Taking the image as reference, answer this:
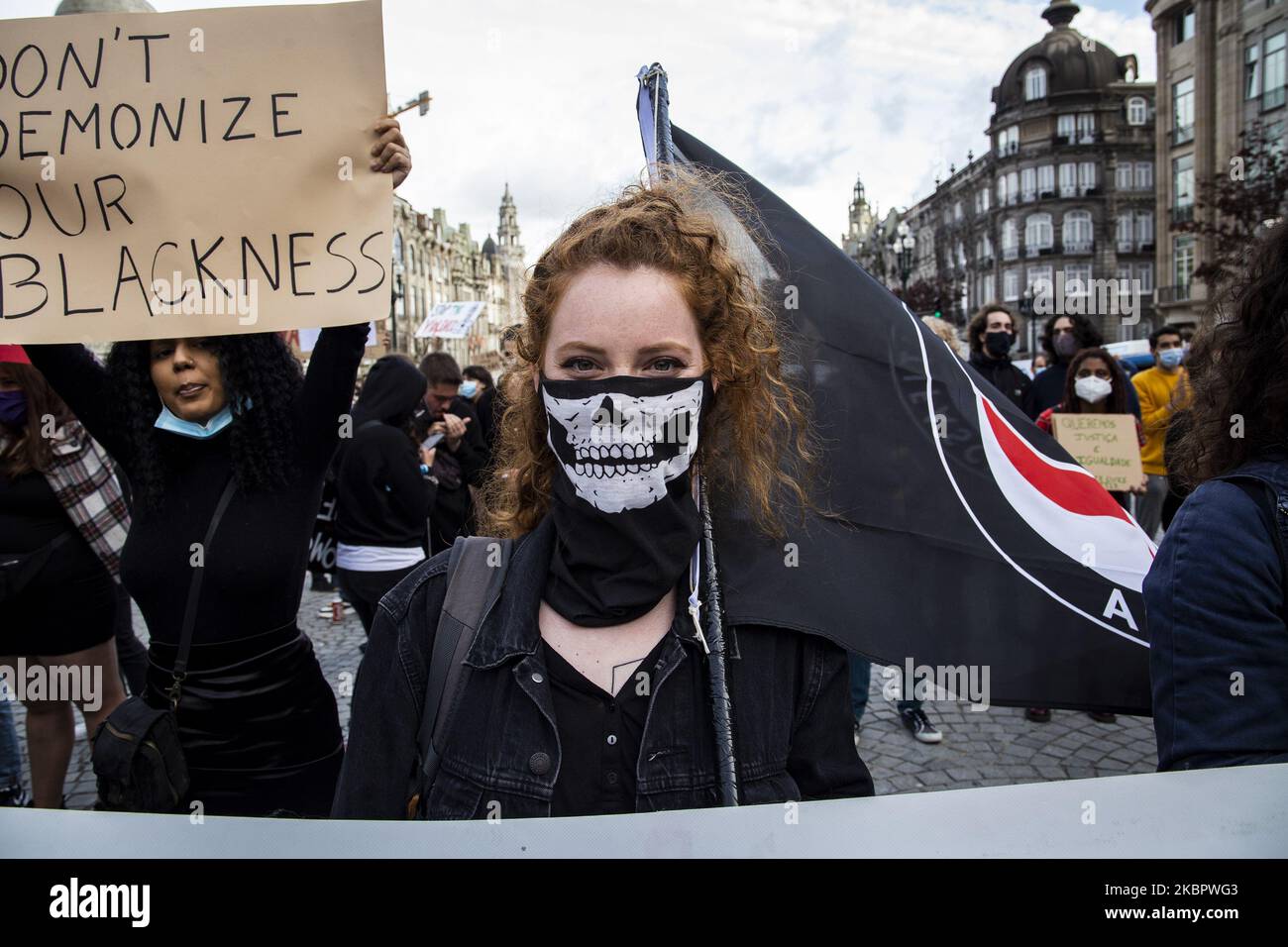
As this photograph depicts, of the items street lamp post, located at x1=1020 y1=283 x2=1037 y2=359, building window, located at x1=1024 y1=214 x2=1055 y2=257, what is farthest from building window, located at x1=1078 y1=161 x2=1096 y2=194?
street lamp post, located at x1=1020 y1=283 x2=1037 y2=359

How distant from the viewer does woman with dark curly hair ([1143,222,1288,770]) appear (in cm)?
139

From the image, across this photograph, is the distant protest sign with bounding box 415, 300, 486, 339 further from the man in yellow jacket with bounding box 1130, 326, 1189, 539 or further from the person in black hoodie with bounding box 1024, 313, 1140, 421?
the man in yellow jacket with bounding box 1130, 326, 1189, 539

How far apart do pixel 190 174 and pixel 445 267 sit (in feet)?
313

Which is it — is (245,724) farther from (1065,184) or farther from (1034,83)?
(1034,83)

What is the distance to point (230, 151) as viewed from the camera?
6.62 feet

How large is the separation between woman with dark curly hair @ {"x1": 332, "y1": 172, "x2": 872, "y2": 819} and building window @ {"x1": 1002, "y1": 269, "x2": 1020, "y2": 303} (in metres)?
69.4

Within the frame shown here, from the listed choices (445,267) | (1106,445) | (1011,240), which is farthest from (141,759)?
(445,267)

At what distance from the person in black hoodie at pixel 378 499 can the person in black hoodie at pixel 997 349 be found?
14.2 feet

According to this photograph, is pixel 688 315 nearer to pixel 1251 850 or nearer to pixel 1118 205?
pixel 1251 850

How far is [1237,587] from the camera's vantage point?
1.42m

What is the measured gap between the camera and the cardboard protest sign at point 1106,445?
5.38 m

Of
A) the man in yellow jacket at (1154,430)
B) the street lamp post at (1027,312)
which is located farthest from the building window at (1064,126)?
the man in yellow jacket at (1154,430)

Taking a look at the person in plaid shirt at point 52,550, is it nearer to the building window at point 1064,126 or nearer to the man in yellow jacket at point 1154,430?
the man in yellow jacket at point 1154,430
